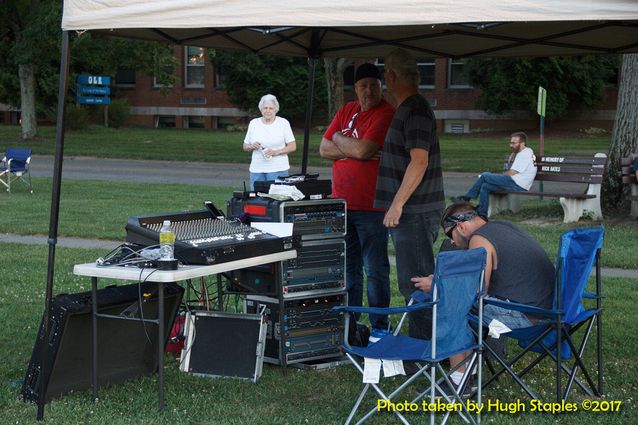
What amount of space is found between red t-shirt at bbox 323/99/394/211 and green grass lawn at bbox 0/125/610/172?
15.3 meters

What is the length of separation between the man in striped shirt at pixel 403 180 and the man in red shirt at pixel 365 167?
28 cm

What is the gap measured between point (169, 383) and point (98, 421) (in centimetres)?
80

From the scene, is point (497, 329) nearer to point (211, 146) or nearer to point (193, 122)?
point (211, 146)

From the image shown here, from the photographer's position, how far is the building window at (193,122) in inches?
1641

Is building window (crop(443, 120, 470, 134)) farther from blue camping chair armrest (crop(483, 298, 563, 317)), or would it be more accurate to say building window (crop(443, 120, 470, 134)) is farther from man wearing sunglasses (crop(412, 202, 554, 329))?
blue camping chair armrest (crop(483, 298, 563, 317))

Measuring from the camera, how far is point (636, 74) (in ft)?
43.1

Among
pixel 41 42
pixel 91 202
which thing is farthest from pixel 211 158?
pixel 91 202

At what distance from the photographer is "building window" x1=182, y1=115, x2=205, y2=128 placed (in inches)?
1641

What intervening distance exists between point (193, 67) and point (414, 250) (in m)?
36.4

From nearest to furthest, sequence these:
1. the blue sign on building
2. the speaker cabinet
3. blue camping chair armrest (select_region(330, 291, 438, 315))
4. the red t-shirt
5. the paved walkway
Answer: blue camping chair armrest (select_region(330, 291, 438, 315)) → the speaker cabinet → the red t-shirt → the paved walkway → the blue sign on building

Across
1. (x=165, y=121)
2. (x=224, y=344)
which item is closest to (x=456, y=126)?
(x=165, y=121)

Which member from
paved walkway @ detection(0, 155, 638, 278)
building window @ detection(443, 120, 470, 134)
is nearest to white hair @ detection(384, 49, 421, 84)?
paved walkway @ detection(0, 155, 638, 278)

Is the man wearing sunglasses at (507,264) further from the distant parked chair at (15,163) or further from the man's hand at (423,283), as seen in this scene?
the distant parked chair at (15,163)

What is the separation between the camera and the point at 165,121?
42.3m
